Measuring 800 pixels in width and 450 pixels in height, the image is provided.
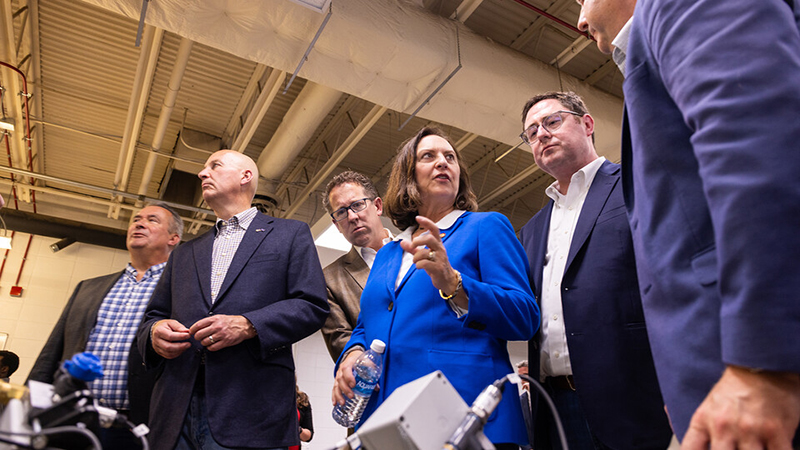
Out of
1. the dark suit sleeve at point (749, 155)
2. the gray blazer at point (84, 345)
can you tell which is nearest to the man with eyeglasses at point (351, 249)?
the gray blazer at point (84, 345)

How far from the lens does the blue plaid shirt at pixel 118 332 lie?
1.98 m

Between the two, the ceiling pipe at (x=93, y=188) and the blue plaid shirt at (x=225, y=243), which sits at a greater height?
the ceiling pipe at (x=93, y=188)

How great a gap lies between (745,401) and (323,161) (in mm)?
7087

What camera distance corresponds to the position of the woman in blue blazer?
1.10 metres

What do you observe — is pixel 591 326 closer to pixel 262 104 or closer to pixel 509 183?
pixel 262 104

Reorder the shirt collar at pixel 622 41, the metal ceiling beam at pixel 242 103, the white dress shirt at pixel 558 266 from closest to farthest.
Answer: the shirt collar at pixel 622 41 → the white dress shirt at pixel 558 266 → the metal ceiling beam at pixel 242 103

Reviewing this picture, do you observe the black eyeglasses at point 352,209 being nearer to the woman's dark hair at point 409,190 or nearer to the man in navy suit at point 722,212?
the woman's dark hair at point 409,190

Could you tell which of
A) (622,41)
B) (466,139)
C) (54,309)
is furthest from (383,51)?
(54,309)

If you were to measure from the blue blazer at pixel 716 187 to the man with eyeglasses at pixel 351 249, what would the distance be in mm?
1554

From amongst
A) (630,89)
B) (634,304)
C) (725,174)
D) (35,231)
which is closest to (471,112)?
(634,304)

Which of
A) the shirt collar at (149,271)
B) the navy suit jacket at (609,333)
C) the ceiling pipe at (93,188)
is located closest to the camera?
the navy suit jacket at (609,333)

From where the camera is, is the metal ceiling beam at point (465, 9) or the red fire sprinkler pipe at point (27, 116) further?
the red fire sprinkler pipe at point (27, 116)

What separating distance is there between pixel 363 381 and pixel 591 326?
56 cm

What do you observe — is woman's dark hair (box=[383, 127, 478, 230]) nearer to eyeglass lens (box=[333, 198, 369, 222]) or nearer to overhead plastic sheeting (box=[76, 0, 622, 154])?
eyeglass lens (box=[333, 198, 369, 222])
